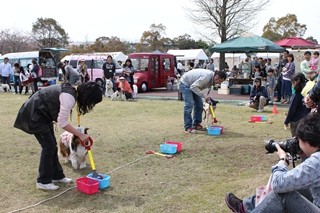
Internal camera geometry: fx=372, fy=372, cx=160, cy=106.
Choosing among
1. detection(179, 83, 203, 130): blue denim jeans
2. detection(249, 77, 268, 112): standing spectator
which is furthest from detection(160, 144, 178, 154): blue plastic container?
detection(249, 77, 268, 112): standing spectator

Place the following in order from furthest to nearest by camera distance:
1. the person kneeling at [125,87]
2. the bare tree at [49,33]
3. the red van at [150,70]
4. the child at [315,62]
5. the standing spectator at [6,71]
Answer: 1. the bare tree at [49,33]
2. the standing spectator at [6,71]
3. the red van at [150,70]
4. the person kneeling at [125,87]
5. the child at [315,62]

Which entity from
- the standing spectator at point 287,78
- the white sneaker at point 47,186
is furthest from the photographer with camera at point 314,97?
the standing spectator at point 287,78

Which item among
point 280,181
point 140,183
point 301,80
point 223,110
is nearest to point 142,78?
point 223,110

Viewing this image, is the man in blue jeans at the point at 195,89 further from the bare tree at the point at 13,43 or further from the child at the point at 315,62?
the bare tree at the point at 13,43

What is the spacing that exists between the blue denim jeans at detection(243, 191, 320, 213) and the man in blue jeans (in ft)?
14.2

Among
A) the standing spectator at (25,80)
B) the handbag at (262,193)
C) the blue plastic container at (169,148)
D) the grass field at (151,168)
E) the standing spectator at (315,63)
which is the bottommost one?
the grass field at (151,168)

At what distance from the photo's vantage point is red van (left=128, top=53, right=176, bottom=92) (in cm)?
1725

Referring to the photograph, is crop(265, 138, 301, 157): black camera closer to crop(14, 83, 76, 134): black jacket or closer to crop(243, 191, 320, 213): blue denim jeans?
crop(243, 191, 320, 213): blue denim jeans

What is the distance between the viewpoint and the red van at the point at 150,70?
17.3 meters

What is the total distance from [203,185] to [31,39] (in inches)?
1773

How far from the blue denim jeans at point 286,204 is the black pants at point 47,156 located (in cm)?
240

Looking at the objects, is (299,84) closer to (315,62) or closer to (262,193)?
(262,193)

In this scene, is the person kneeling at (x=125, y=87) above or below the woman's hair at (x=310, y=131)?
below

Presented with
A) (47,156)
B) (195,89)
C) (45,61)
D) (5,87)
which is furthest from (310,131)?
(45,61)
